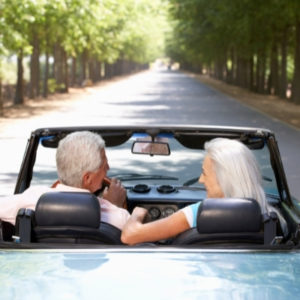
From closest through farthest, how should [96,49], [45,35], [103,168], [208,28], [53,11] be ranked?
[103,168]
[53,11]
[45,35]
[208,28]
[96,49]

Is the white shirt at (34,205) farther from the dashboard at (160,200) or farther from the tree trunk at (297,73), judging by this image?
the tree trunk at (297,73)

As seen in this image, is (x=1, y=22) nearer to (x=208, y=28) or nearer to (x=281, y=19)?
(x=281, y=19)

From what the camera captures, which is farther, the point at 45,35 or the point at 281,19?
the point at 45,35

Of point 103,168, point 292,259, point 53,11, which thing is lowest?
point 292,259

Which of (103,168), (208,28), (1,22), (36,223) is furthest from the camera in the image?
(208,28)

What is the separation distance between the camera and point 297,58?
34.8m

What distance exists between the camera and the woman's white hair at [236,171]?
3.07 meters

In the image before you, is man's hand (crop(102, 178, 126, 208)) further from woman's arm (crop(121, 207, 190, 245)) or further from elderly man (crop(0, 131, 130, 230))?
woman's arm (crop(121, 207, 190, 245))

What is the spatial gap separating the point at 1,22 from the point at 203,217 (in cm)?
2147

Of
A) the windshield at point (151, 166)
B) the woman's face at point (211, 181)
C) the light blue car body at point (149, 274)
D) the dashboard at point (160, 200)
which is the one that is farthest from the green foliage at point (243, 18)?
the light blue car body at point (149, 274)

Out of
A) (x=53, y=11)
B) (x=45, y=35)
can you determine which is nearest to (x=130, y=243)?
(x=53, y=11)

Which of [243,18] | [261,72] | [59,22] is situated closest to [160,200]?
[243,18]

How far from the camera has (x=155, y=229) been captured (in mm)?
3008

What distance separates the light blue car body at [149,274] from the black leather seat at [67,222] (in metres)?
0.14
